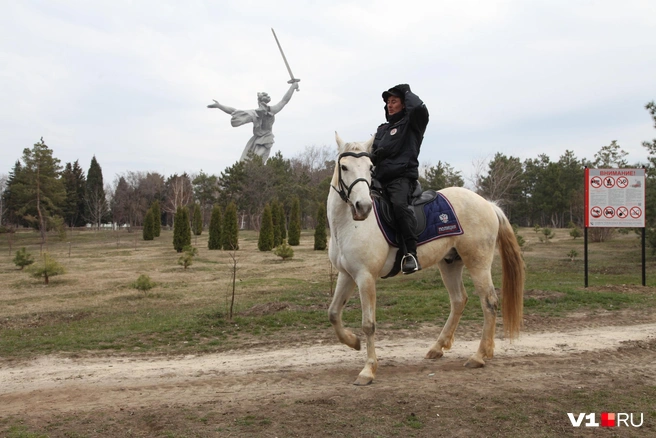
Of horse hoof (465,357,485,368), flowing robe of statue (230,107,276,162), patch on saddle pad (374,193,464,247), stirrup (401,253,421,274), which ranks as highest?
flowing robe of statue (230,107,276,162)

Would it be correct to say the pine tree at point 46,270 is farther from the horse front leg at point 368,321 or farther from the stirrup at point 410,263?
the stirrup at point 410,263

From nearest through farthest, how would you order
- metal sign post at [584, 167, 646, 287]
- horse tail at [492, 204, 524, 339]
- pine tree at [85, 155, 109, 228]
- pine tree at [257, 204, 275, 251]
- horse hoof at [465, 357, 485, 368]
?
horse hoof at [465, 357, 485, 368]
horse tail at [492, 204, 524, 339]
metal sign post at [584, 167, 646, 287]
pine tree at [257, 204, 275, 251]
pine tree at [85, 155, 109, 228]

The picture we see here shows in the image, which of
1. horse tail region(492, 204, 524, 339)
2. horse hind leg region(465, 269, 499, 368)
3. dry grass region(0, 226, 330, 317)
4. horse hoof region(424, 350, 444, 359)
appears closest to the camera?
horse hind leg region(465, 269, 499, 368)

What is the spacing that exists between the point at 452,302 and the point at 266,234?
25406 mm

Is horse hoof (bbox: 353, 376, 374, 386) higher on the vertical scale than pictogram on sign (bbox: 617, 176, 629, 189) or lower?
lower

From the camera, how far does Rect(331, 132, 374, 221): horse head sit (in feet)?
16.1

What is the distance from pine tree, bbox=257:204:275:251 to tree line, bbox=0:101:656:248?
3778mm

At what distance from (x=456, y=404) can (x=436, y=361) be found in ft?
5.69

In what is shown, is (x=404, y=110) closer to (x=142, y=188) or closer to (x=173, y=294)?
(x=173, y=294)

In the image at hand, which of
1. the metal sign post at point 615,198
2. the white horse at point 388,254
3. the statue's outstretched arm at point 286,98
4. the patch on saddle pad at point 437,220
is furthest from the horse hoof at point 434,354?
the statue's outstretched arm at point 286,98

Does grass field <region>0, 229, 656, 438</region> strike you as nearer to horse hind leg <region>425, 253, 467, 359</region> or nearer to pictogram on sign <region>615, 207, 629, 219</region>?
horse hind leg <region>425, 253, 467, 359</region>

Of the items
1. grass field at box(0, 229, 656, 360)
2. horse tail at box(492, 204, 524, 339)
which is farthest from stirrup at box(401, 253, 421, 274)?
grass field at box(0, 229, 656, 360)

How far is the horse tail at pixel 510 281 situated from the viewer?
6.84 m

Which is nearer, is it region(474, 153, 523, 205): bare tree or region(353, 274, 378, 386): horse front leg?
region(353, 274, 378, 386): horse front leg
